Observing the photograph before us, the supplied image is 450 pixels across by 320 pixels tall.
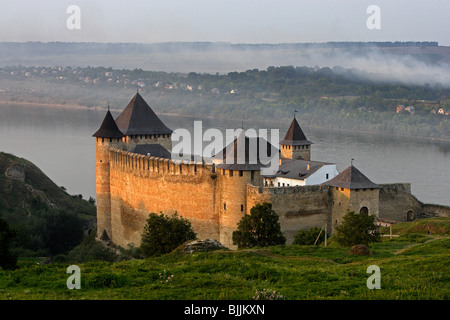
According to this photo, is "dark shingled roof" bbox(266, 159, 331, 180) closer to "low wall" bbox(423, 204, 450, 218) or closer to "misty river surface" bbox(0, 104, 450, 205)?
"low wall" bbox(423, 204, 450, 218)

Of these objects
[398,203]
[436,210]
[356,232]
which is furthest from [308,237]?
[436,210]

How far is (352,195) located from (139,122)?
8004mm

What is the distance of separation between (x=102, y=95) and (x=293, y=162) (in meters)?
56.1

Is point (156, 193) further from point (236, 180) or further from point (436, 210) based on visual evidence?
point (436, 210)

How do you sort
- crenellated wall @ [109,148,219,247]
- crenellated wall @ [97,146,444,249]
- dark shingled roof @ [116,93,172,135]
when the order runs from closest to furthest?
crenellated wall @ [97,146,444,249]
crenellated wall @ [109,148,219,247]
dark shingled roof @ [116,93,172,135]

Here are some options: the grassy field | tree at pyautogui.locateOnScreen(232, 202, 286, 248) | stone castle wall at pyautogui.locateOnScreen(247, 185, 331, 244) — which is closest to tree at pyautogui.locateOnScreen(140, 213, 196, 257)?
tree at pyautogui.locateOnScreen(232, 202, 286, 248)

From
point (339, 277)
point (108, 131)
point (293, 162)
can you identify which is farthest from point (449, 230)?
point (108, 131)

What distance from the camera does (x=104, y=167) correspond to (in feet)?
69.5

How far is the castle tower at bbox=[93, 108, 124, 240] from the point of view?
20.9 metres

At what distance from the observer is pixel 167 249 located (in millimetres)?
13992

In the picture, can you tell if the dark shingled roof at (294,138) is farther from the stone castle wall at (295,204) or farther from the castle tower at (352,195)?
the stone castle wall at (295,204)

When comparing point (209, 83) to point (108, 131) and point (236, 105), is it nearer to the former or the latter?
point (236, 105)

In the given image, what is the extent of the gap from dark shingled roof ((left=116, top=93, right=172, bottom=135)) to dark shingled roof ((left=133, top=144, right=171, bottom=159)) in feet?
1.45
